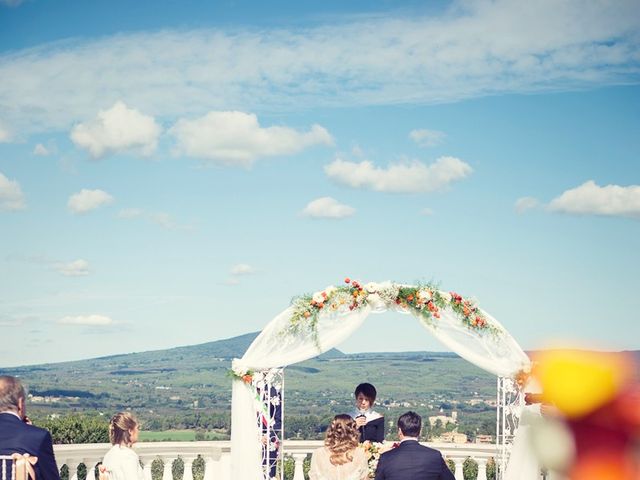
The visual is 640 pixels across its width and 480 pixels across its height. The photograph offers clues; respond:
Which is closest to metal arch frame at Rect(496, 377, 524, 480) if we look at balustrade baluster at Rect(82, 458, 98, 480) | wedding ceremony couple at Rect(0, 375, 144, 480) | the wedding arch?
the wedding arch

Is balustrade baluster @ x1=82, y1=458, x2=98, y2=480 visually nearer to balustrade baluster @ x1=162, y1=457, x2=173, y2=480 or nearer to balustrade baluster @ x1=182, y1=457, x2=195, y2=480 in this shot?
balustrade baluster @ x1=162, y1=457, x2=173, y2=480

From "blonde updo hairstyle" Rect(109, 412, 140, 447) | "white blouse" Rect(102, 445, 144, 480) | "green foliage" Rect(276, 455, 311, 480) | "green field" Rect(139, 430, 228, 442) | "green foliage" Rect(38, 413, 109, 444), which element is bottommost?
"green foliage" Rect(276, 455, 311, 480)

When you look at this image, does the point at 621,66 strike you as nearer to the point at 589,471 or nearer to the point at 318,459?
the point at 318,459

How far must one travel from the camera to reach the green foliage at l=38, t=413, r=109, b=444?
11.5m

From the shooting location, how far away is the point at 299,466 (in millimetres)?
11789

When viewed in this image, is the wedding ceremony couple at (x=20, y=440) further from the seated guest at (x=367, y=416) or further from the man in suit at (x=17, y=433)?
the seated guest at (x=367, y=416)

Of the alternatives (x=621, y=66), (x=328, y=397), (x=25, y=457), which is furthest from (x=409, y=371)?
(x=25, y=457)

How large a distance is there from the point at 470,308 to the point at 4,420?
6.58m

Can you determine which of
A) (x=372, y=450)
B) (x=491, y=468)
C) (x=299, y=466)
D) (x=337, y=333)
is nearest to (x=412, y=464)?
(x=372, y=450)

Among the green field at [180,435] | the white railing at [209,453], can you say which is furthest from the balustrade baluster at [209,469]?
the green field at [180,435]

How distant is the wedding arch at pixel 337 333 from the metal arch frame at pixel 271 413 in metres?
0.06

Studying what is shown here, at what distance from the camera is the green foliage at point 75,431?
11.5 metres

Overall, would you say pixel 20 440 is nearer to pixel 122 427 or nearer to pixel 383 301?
pixel 122 427

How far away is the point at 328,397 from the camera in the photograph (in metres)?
26.3
